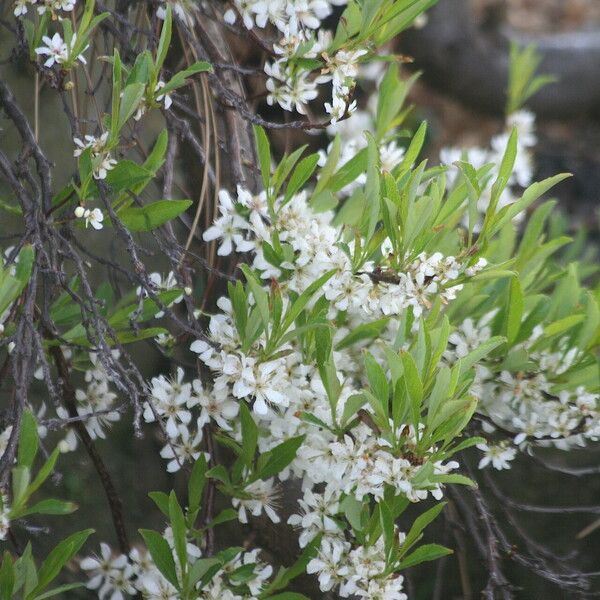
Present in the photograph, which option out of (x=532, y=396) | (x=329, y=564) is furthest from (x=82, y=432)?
(x=532, y=396)

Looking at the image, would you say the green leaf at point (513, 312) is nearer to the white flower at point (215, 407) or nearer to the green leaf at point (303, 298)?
the green leaf at point (303, 298)

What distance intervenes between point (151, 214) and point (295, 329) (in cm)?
24

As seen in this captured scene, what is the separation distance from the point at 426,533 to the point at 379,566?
64 cm

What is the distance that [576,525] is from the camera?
1.56 m

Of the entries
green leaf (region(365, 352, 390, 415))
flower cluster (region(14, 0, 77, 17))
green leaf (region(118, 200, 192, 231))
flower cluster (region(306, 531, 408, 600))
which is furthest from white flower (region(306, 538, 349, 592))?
flower cluster (region(14, 0, 77, 17))

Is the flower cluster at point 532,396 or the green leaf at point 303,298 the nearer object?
the green leaf at point 303,298

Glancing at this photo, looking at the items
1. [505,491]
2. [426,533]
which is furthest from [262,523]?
[505,491]

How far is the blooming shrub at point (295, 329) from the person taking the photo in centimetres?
89

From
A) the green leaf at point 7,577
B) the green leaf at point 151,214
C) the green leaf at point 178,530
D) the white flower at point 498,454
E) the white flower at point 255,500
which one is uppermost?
the green leaf at point 151,214

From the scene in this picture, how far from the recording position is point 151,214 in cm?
98

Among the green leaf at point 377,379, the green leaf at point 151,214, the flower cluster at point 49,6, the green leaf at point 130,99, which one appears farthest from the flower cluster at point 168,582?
the flower cluster at point 49,6

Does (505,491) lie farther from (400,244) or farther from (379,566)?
(400,244)

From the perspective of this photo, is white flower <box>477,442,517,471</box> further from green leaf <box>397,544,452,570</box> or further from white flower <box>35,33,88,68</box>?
white flower <box>35,33,88,68</box>

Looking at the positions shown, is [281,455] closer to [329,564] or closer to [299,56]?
[329,564]
